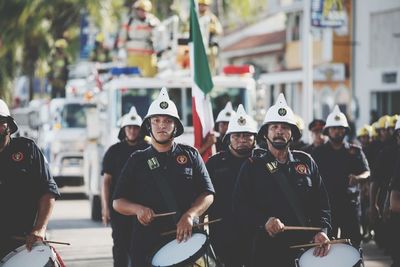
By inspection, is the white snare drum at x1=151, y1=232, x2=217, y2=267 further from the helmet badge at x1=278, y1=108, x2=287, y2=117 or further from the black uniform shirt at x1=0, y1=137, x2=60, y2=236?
the helmet badge at x1=278, y1=108, x2=287, y2=117

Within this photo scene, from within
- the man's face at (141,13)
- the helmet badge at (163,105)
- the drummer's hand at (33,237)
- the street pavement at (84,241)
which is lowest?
the street pavement at (84,241)

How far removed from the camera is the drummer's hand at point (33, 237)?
7.67m

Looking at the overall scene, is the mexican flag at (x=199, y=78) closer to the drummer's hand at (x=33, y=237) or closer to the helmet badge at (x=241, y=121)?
the helmet badge at (x=241, y=121)

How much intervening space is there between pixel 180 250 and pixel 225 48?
47.3 meters

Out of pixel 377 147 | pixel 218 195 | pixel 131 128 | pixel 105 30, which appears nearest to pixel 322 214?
pixel 218 195

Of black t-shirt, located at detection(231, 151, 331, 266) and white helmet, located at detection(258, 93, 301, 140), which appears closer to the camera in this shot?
black t-shirt, located at detection(231, 151, 331, 266)

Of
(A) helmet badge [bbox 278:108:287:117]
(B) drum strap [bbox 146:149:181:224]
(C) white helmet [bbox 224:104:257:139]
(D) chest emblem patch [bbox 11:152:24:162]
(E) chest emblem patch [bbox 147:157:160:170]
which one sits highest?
(A) helmet badge [bbox 278:108:287:117]

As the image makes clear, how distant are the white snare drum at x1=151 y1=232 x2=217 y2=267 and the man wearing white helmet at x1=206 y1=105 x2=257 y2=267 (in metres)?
2.38

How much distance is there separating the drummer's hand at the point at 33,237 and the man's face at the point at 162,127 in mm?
1109

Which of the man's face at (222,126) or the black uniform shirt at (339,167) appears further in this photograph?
the man's face at (222,126)

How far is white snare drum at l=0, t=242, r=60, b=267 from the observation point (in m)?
7.42

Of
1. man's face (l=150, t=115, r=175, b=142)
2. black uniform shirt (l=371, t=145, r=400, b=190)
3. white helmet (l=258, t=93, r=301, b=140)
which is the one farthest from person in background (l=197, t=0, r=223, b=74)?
man's face (l=150, t=115, r=175, b=142)

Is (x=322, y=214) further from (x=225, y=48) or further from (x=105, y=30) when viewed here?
(x=225, y=48)

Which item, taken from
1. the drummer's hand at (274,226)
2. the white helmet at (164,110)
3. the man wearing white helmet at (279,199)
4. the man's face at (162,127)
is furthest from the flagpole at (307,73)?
the drummer's hand at (274,226)
